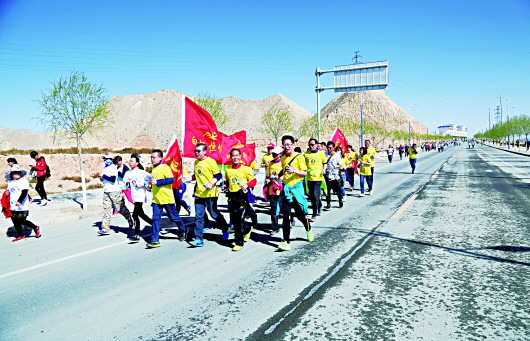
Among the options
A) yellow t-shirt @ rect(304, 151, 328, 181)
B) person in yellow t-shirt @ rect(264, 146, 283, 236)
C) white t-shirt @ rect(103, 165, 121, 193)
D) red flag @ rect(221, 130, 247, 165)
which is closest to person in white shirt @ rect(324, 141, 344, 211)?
yellow t-shirt @ rect(304, 151, 328, 181)

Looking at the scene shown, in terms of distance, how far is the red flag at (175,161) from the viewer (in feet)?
24.6

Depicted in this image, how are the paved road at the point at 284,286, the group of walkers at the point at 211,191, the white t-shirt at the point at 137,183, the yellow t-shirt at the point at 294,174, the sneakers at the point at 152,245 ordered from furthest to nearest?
the white t-shirt at the point at 137,183, the sneakers at the point at 152,245, the yellow t-shirt at the point at 294,174, the group of walkers at the point at 211,191, the paved road at the point at 284,286

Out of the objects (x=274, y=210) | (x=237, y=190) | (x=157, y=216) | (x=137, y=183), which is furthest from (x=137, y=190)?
(x=274, y=210)

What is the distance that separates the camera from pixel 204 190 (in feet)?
21.7

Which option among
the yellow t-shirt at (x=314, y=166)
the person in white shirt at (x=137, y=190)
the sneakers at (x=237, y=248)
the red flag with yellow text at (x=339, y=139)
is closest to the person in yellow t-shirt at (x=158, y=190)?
the person in white shirt at (x=137, y=190)

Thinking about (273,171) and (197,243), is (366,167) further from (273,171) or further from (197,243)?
(197,243)

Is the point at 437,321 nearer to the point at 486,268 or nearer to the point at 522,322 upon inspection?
the point at 522,322

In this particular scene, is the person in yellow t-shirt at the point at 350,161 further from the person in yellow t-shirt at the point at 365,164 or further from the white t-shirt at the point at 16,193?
the white t-shirt at the point at 16,193

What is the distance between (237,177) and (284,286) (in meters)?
2.31

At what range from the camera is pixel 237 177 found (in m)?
6.33

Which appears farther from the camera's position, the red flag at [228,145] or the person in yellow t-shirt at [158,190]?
the red flag at [228,145]

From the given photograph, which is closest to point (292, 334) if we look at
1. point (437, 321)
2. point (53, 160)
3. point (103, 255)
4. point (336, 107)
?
point (437, 321)

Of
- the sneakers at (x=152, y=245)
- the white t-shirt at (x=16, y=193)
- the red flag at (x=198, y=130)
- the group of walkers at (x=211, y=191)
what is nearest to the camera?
the group of walkers at (x=211, y=191)

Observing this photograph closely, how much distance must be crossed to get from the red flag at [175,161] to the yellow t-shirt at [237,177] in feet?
5.52
